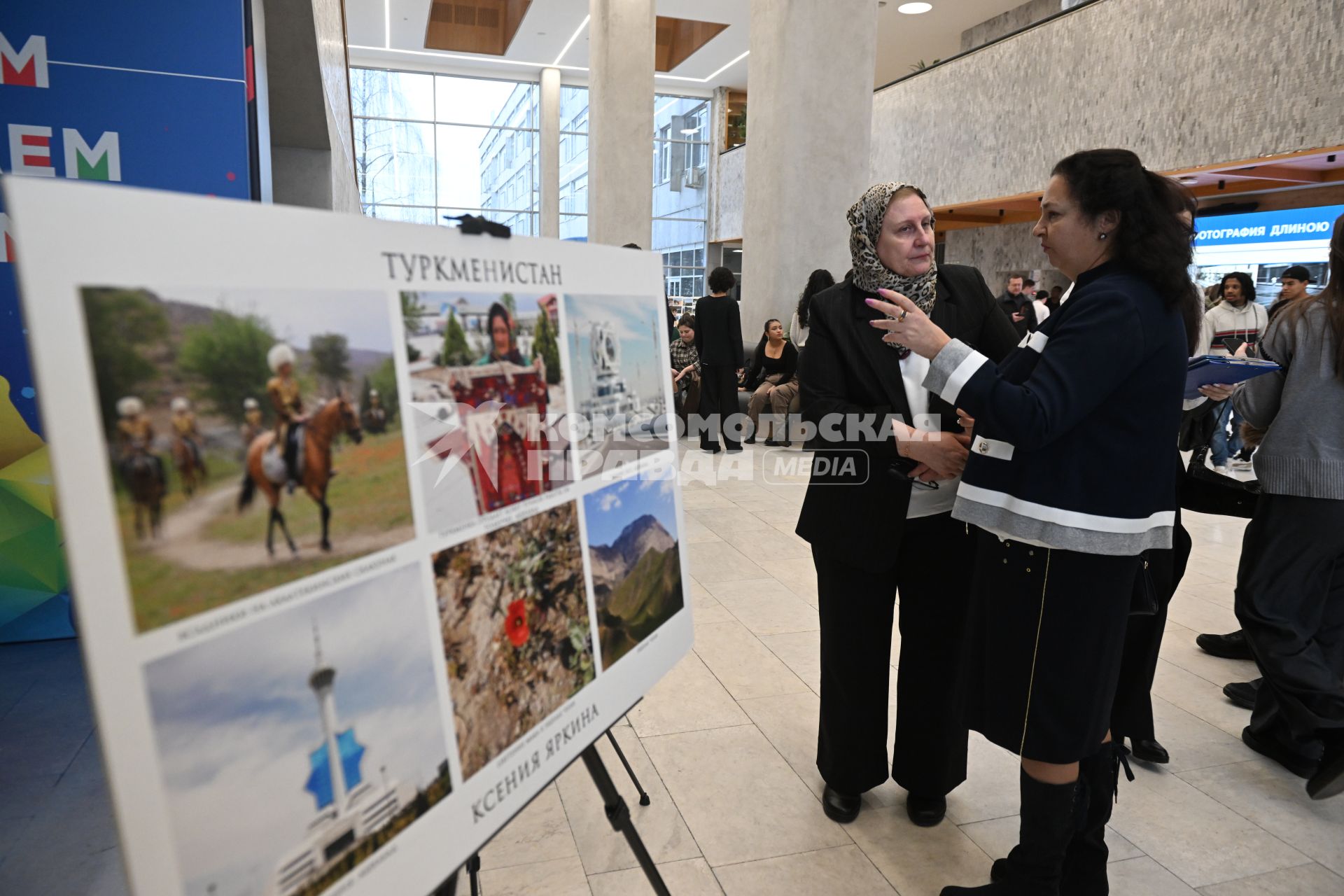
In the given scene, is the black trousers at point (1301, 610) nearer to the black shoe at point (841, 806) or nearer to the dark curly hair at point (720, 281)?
the black shoe at point (841, 806)

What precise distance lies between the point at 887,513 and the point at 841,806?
2.90ft

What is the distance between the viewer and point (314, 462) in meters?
0.93

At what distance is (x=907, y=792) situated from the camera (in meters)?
2.58

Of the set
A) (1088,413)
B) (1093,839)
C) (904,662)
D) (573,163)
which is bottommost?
(1093,839)

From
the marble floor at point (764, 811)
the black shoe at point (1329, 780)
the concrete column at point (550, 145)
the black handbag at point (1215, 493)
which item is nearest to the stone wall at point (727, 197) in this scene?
the concrete column at point (550, 145)

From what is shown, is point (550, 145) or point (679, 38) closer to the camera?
point (679, 38)

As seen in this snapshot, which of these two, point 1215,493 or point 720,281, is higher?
point 720,281

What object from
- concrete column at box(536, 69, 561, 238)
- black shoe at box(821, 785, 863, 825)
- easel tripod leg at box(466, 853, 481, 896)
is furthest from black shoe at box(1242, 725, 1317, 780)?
concrete column at box(536, 69, 561, 238)

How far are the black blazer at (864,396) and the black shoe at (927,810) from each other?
2.42ft

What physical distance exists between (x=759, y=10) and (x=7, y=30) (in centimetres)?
701

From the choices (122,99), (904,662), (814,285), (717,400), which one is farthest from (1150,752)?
(717,400)

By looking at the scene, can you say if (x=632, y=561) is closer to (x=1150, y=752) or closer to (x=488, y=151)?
(x=1150, y=752)

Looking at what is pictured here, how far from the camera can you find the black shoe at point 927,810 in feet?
7.90

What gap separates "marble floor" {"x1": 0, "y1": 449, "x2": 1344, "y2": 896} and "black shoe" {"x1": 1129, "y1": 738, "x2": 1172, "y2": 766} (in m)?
0.04
